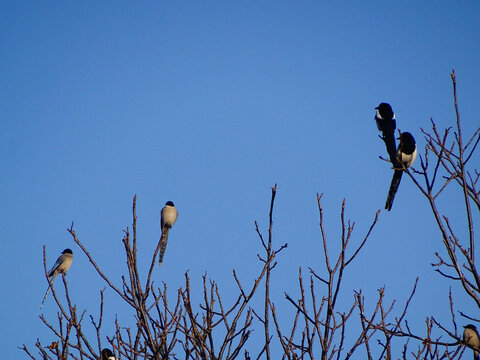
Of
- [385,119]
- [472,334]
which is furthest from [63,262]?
[472,334]

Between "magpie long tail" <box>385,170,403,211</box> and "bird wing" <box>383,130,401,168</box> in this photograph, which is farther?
"bird wing" <box>383,130,401,168</box>

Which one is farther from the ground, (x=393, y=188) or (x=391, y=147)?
(x=391, y=147)

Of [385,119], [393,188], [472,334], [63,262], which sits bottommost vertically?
[472,334]

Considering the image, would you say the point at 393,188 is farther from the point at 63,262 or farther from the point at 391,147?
the point at 63,262

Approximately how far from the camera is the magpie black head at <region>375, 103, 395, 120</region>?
27.0ft

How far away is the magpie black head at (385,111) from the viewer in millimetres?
8234

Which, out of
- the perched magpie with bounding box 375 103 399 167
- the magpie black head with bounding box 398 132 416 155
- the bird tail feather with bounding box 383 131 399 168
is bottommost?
the bird tail feather with bounding box 383 131 399 168

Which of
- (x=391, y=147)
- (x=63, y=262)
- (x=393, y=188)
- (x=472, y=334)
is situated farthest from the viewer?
(x=63, y=262)

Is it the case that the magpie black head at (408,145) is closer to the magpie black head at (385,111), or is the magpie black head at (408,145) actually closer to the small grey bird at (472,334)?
the magpie black head at (385,111)

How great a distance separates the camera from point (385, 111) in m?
8.28

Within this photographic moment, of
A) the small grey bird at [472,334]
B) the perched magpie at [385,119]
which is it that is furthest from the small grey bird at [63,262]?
the small grey bird at [472,334]

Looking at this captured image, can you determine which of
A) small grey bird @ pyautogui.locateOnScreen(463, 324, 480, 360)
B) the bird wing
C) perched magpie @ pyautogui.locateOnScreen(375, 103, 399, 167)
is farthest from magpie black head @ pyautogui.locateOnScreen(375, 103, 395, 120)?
small grey bird @ pyautogui.locateOnScreen(463, 324, 480, 360)

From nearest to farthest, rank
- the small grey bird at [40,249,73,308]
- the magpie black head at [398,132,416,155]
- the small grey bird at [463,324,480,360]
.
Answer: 1. the magpie black head at [398,132,416,155]
2. the small grey bird at [463,324,480,360]
3. the small grey bird at [40,249,73,308]

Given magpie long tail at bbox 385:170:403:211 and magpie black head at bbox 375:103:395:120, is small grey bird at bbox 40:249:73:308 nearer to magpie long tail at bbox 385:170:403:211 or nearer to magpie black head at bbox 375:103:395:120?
magpie black head at bbox 375:103:395:120
